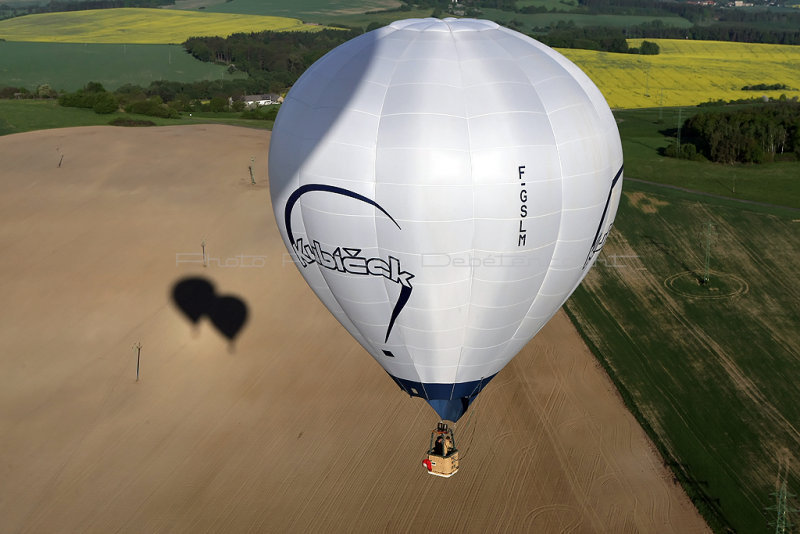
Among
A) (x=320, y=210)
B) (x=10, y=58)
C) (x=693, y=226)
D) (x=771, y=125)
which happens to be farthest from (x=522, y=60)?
(x=10, y=58)

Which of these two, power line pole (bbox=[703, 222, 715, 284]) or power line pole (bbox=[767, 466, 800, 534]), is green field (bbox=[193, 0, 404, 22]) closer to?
power line pole (bbox=[703, 222, 715, 284])

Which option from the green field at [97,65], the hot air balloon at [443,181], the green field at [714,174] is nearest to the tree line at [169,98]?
the green field at [97,65]

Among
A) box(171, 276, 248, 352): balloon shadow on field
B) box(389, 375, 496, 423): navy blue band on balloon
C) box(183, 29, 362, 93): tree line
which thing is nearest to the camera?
box(389, 375, 496, 423): navy blue band on balloon

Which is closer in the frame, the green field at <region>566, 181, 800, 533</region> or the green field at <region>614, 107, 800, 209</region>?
the green field at <region>566, 181, 800, 533</region>

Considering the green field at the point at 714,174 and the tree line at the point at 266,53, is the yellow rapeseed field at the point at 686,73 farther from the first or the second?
the tree line at the point at 266,53

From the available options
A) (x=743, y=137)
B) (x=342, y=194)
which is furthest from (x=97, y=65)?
(x=342, y=194)

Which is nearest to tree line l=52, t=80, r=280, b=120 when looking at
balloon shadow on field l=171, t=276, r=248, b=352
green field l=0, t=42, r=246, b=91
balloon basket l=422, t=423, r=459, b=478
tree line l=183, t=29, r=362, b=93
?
tree line l=183, t=29, r=362, b=93
